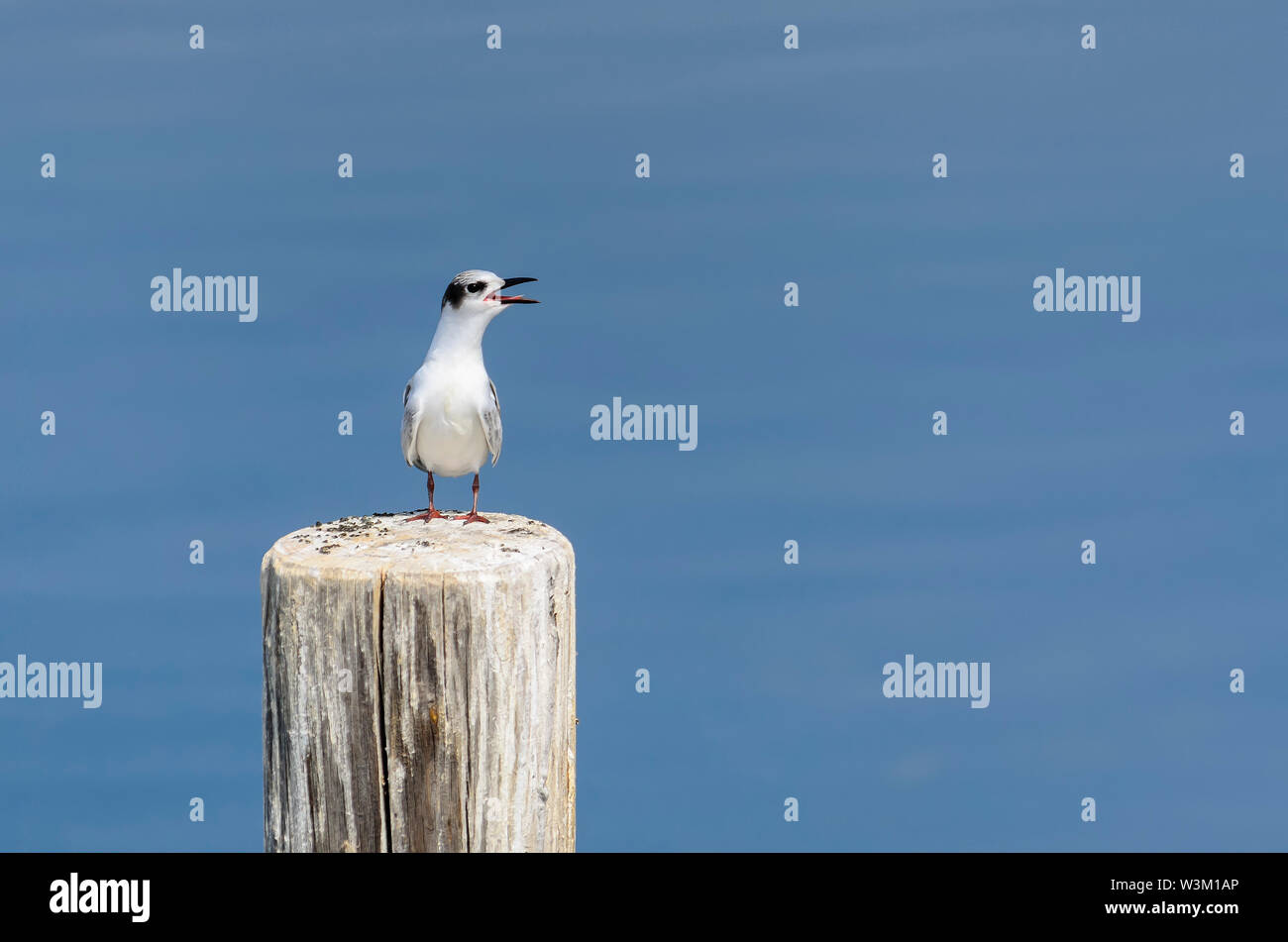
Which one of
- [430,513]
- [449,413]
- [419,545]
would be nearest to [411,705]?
[419,545]

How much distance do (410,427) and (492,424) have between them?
46cm

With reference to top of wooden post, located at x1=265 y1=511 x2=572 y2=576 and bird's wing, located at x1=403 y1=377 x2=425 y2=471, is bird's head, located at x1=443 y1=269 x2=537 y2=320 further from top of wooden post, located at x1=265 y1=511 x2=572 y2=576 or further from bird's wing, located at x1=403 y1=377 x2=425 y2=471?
top of wooden post, located at x1=265 y1=511 x2=572 y2=576

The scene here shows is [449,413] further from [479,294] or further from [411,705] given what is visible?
[411,705]

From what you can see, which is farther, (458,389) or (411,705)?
(458,389)

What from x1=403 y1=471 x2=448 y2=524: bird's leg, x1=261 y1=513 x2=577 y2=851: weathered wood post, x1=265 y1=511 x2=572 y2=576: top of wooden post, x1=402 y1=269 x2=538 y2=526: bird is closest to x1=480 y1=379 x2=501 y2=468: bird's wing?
x1=402 y1=269 x2=538 y2=526: bird

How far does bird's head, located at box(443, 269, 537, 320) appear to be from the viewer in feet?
23.3

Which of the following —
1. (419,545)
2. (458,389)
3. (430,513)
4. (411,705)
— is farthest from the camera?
(458,389)

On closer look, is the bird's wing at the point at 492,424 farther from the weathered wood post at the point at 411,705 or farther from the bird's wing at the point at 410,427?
the weathered wood post at the point at 411,705

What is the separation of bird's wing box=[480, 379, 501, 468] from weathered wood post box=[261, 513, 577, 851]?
1.99 metres

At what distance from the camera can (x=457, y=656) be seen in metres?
5.05

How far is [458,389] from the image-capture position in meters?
7.22
